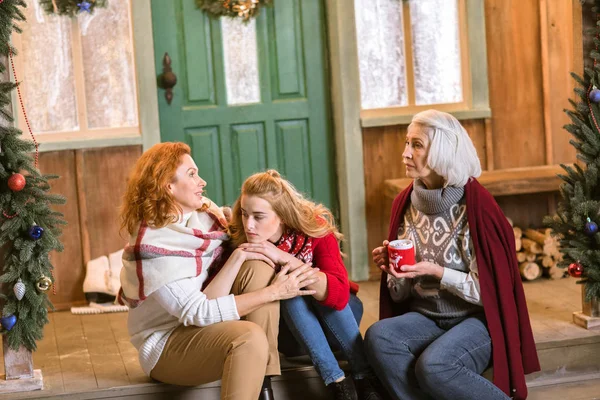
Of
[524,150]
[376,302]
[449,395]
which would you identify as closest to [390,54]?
[524,150]

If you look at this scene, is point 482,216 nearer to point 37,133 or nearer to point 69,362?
point 69,362

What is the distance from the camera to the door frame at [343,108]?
4.80m

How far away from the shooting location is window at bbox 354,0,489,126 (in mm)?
5047

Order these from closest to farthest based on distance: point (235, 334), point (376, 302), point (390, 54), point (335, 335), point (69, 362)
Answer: point (235, 334)
point (335, 335)
point (69, 362)
point (376, 302)
point (390, 54)

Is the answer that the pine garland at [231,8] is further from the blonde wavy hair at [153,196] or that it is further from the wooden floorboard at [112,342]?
the blonde wavy hair at [153,196]

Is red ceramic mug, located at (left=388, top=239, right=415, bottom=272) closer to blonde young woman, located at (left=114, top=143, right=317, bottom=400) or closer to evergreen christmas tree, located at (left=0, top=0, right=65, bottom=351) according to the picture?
blonde young woman, located at (left=114, top=143, right=317, bottom=400)

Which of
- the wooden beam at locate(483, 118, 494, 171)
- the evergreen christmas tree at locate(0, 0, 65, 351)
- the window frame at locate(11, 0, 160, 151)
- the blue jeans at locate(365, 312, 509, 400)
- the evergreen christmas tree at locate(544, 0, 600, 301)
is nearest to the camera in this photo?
the blue jeans at locate(365, 312, 509, 400)

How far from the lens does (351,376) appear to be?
335cm

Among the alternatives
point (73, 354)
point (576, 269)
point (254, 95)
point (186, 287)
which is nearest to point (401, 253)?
point (186, 287)

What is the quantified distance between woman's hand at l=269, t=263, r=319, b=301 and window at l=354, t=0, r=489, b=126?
198 cm

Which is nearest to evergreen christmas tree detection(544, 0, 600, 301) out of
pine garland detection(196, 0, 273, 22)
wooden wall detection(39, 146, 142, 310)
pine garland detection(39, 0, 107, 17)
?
pine garland detection(196, 0, 273, 22)

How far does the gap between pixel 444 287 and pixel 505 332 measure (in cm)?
27

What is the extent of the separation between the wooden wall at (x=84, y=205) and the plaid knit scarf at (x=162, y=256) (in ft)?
Answer: 5.48

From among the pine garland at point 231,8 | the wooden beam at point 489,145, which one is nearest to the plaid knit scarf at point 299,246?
the pine garland at point 231,8
